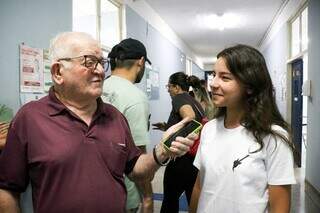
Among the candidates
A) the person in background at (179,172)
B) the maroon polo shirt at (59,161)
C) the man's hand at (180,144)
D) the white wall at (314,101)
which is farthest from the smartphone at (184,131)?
the white wall at (314,101)

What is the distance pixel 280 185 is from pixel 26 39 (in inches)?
80.2

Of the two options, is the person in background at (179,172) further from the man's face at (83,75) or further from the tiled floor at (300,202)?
the man's face at (83,75)

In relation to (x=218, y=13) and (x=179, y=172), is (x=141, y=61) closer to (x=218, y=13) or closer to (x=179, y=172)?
(x=179, y=172)

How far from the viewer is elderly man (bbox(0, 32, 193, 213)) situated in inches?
43.3

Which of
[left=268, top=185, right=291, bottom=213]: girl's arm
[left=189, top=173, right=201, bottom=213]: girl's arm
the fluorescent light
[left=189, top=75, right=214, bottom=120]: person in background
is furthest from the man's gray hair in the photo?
the fluorescent light

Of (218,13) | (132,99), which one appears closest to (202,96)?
(132,99)

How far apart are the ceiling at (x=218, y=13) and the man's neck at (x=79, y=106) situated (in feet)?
9.68

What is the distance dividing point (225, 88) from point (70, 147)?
644 millimetres

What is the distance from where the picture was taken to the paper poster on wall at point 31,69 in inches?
92.0

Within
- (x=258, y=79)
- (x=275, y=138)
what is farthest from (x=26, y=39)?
(x=275, y=138)

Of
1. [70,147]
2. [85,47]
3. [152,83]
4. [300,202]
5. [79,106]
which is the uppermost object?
[152,83]

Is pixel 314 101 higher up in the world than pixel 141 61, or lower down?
lower down

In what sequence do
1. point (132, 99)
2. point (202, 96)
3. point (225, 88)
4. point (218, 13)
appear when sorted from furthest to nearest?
point (218, 13) → point (202, 96) → point (132, 99) → point (225, 88)

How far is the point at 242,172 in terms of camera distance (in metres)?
1.21
